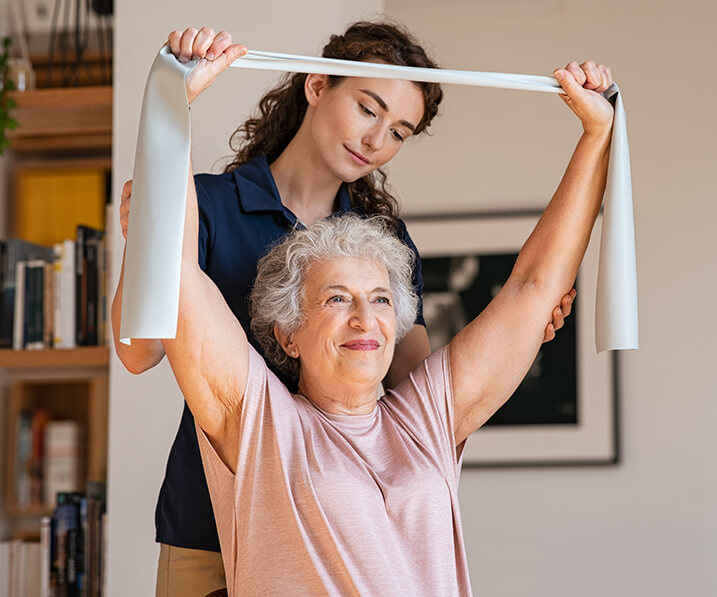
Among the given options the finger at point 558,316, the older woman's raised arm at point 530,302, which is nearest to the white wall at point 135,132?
the older woman's raised arm at point 530,302

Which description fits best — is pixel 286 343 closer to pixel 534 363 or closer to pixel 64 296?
pixel 64 296

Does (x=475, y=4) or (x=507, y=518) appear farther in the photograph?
(x=475, y=4)

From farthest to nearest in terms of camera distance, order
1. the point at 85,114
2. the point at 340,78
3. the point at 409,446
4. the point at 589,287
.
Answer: the point at 589,287 < the point at 85,114 < the point at 340,78 < the point at 409,446

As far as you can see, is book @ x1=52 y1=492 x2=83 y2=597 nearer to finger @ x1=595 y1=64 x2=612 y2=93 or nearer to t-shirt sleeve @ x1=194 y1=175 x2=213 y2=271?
t-shirt sleeve @ x1=194 y1=175 x2=213 y2=271

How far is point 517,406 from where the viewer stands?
11.2ft

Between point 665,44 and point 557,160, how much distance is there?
56 centimetres

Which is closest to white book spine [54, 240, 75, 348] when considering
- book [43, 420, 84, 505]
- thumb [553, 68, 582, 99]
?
book [43, 420, 84, 505]

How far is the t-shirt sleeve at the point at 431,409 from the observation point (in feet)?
5.42

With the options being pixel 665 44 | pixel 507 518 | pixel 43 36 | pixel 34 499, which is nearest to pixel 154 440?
pixel 34 499

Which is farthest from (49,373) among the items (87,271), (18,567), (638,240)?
(638,240)

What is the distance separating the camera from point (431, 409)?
169 cm

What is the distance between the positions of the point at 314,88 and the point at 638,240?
1.85m

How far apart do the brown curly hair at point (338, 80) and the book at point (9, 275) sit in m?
1.10

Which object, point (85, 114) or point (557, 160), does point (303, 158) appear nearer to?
point (85, 114)
